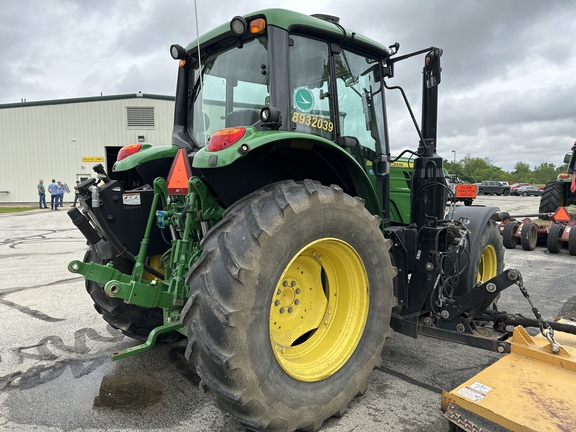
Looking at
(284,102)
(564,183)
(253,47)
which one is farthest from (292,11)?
(564,183)

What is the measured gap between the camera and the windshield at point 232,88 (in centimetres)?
280

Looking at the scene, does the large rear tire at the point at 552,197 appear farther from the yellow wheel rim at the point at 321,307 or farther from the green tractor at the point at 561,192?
the yellow wheel rim at the point at 321,307

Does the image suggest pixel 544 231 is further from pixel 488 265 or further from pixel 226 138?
pixel 226 138

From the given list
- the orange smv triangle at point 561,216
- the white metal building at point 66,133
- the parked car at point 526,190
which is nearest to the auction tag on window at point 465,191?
the orange smv triangle at point 561,216

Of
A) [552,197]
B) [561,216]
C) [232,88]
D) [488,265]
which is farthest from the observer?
[552,197]

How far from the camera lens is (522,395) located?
2.13m

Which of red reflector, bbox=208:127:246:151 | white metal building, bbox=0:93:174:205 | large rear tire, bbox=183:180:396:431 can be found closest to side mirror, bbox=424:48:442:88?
large rear tire, bbox=183:180:396:431

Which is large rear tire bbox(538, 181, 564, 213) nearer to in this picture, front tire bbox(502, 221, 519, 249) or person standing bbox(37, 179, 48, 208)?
front tire bbox(502, 221, 519, 249)

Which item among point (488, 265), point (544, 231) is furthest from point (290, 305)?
point (544, 231)

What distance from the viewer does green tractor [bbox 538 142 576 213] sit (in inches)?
456

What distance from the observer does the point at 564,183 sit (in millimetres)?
11844

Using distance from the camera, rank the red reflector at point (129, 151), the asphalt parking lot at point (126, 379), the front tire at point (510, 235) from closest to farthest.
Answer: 1. the asphalt parking lot at point (126, 379)
2. the red reflector at point (129, 151)
3. the front tire at point (510, 235)

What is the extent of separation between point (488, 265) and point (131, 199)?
3709mm

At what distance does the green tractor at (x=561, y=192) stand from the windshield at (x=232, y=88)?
11.2 m
